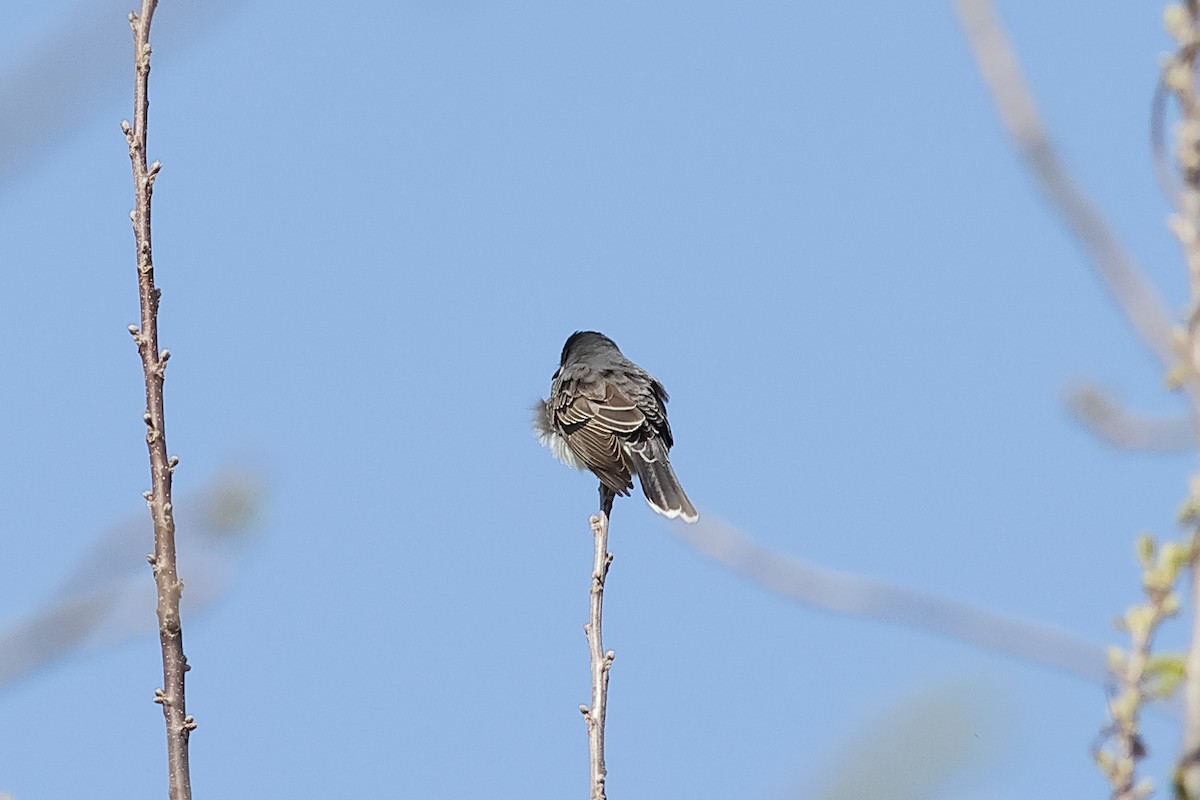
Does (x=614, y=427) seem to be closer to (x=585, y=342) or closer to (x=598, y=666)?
(x=585, y=342)

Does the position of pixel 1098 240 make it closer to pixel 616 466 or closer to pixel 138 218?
pixel 138 218

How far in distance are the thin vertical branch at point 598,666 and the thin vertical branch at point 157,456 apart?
733 millimetres

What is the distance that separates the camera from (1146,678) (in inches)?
66.4

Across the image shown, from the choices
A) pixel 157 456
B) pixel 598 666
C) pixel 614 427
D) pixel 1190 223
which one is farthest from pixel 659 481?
pixel 1190 223

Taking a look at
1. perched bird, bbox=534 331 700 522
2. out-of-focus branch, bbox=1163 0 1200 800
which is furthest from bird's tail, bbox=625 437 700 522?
out-of-focus branch, bbox=1163 0 1200 800

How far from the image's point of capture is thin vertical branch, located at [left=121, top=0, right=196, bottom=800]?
2.54 meters

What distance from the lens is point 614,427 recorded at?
8.35 metres

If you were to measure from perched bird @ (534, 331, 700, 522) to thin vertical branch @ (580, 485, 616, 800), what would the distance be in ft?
11.1

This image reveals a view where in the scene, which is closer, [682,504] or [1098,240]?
[1098,240]

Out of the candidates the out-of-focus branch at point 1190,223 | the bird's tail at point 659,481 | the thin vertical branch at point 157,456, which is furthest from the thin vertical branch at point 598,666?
the bird's tail at point 659,481

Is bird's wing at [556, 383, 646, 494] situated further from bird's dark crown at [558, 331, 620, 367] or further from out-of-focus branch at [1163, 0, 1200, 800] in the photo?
out-of-focus branch at [1163, 0, 1200, 800]

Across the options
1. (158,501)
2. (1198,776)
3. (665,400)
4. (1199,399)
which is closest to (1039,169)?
(1199,399)

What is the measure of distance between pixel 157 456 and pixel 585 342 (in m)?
7.65

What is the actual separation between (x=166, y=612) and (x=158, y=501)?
0.19m
